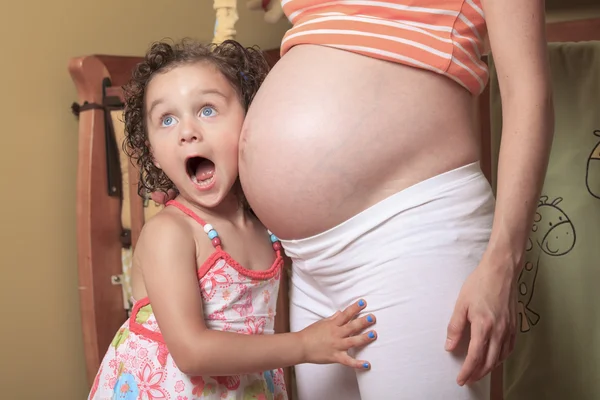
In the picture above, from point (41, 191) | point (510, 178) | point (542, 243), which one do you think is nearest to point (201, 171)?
point (510, 178)

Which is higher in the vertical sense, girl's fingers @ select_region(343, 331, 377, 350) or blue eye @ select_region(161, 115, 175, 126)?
blue eye @ select_region(161, 115, 175, 126)

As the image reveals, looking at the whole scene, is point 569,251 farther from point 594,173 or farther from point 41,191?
point 41,191

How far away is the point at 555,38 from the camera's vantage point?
4.98 feet

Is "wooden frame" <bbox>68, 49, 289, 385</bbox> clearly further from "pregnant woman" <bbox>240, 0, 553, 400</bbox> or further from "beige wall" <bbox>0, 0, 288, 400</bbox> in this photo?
"pregnant woman" <bbox>240, 0, 553, 400</bbox>

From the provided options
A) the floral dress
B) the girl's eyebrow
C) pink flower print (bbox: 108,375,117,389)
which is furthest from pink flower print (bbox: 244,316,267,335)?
the girl's eyebrow

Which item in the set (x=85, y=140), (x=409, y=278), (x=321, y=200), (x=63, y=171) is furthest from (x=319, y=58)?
(x=63, y=171)

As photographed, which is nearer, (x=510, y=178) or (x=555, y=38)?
(x=510, y=178)

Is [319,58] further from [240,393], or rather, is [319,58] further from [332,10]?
[240,393]

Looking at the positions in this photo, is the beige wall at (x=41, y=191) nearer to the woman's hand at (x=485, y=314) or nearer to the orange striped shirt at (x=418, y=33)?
the orange striped shirt at (x=418, y=33)

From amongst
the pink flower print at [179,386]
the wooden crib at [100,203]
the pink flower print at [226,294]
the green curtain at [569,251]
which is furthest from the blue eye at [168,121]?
the wooden crib at [100,203]

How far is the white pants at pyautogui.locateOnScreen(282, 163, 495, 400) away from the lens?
771mm

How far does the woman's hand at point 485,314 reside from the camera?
0.73 metres

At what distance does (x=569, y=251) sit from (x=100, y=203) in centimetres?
111

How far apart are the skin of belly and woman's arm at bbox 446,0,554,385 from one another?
0.07 m
